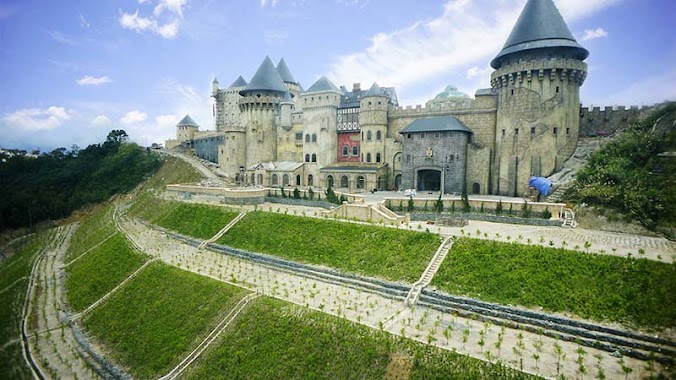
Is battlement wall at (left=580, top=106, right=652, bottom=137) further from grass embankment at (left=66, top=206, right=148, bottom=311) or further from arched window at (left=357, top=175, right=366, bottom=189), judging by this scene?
grass embankment at (left=66, top=206, right=148, bottom=311)

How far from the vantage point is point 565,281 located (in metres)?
15.4

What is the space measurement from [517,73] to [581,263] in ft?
71.6

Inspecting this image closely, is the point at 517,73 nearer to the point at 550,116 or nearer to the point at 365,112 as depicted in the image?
the point at 550,116

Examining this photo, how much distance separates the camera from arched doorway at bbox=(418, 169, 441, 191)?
125ft

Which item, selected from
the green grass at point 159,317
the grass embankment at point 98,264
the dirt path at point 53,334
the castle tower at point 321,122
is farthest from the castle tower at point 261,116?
the green grass at point 159,317

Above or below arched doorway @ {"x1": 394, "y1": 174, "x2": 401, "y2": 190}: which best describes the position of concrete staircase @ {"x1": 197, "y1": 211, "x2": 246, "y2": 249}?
below

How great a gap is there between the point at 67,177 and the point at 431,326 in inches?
2598

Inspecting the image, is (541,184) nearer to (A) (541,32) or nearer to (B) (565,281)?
(A) (541,32)

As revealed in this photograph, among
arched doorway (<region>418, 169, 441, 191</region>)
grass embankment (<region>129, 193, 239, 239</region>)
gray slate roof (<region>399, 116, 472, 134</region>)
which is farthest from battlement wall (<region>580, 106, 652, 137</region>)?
grass embankment (<region>129, 193, 239, 239</region>)

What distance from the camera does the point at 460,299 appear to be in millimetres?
15828

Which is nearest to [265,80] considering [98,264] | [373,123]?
[373,123]

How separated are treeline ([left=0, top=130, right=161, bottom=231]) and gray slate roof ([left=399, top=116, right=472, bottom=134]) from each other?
4468 cm

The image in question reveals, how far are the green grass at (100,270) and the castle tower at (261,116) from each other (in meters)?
21.9

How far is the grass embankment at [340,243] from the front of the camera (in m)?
19.5
